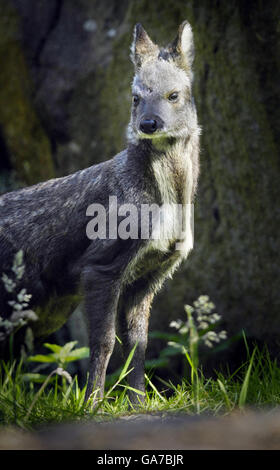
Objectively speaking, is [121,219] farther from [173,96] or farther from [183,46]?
[183,46]

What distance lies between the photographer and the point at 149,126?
15.5 ft

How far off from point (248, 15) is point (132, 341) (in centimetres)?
360

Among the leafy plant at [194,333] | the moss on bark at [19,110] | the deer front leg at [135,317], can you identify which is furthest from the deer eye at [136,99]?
the moss on bark at [19,110]

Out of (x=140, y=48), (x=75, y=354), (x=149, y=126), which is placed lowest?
(x=75, y=354)

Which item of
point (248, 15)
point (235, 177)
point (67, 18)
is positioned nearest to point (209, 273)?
point (235, 177)

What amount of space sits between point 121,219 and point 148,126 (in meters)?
0.79

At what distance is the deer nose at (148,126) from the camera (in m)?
4.71

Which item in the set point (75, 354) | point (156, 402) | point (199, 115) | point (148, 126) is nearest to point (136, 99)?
point (148, 126)

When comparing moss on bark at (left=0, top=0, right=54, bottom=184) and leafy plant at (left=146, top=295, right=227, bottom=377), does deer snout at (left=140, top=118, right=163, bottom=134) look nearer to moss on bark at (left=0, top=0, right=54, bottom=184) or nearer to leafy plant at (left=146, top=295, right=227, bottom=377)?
leafy plant at (left=146, top=295, right=227, bottom=377)

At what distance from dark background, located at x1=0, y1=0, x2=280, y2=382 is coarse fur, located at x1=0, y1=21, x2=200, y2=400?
1283 millimetres

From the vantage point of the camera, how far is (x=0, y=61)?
26.7ft

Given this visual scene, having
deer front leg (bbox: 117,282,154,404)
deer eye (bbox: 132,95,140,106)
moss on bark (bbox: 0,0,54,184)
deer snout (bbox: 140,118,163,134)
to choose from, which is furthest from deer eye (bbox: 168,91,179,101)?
moss on bark (bbox: 0,0,54,184)

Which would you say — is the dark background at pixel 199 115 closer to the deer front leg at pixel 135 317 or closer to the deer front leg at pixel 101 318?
the deer front leg at pixel 135 317

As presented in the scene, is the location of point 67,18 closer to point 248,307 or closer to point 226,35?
point 226,35
